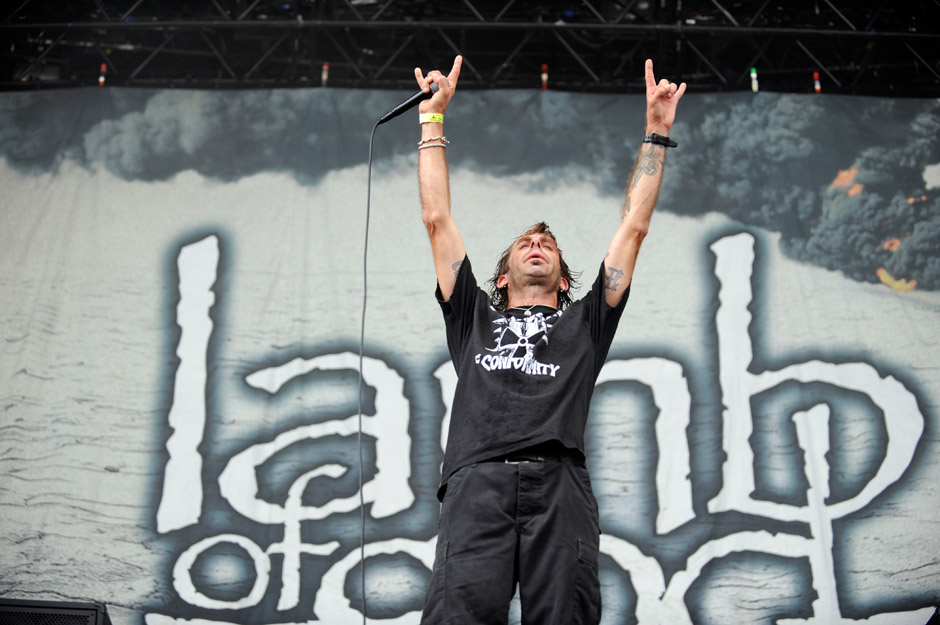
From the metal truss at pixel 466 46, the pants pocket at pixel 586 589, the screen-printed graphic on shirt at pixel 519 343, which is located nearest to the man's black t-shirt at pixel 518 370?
the screen-printed graphic on shirt at pixel 519 343

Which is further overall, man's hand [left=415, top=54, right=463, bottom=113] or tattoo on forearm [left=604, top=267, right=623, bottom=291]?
man's hand [left=415, top=54, right=463, bottom=113]

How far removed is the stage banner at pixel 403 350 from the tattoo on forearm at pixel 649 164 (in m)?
2.02

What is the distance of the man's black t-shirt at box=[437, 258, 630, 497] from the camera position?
2.11 meters

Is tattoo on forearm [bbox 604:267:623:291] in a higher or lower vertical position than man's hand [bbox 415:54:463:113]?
lower

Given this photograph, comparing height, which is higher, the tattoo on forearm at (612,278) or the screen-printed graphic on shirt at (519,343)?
the tattoo on forearm at (612,278)

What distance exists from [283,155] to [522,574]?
3200mm

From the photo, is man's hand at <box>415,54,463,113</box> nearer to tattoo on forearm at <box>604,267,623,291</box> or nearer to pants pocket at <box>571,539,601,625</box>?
tattoo on forearm at <box>604,267,623,291</box>

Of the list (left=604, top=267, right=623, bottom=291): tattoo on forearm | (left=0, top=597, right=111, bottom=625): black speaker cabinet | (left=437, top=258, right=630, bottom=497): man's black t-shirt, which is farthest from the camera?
(left=0, top=597, right=111, bottom=625): black speaker cabinet

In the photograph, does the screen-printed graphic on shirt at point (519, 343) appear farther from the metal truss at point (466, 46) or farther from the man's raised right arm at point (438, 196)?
the metal truss at point (466, 46)

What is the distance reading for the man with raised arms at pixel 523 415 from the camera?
198 cm

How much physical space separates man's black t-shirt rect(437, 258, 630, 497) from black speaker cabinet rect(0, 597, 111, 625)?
184 centimetres

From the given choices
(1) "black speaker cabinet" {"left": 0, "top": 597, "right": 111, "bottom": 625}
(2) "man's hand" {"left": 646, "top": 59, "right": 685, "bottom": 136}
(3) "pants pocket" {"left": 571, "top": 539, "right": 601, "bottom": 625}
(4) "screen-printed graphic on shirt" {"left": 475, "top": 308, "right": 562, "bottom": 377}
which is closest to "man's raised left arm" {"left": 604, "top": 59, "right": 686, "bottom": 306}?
(2) "man's hand" {"left": 646, "top": 59, "right": 685, "bottom": 136}

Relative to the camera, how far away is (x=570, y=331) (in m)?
2.25

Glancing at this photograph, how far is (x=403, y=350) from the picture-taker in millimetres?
4453
